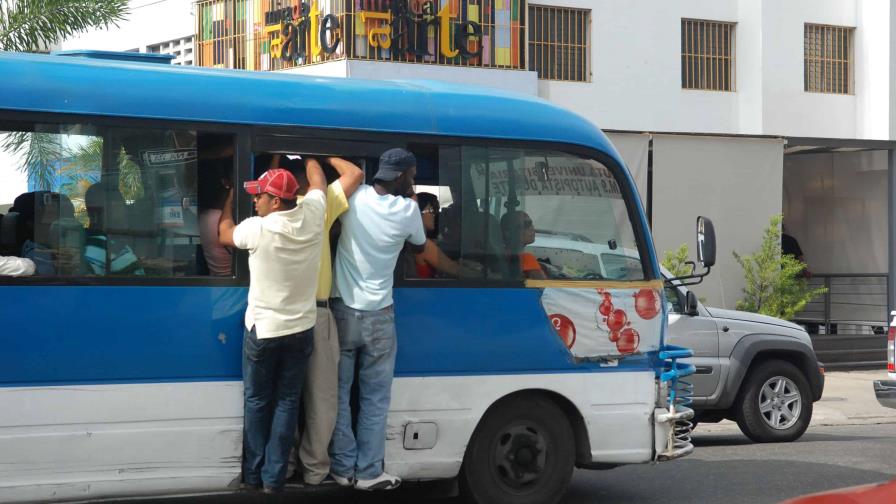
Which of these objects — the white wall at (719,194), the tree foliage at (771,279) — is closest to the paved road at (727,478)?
the white wall at (719,194)

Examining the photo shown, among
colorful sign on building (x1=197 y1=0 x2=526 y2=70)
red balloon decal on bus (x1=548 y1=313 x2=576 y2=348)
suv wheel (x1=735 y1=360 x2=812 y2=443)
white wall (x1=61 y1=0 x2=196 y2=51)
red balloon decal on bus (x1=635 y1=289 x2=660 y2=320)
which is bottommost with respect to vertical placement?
suv wheel (x1=735 y1=360 x2=812 y2=443)

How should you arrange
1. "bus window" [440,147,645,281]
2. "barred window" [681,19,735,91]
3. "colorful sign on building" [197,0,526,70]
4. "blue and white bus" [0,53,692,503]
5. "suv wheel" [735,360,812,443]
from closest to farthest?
"blue and white bus" [0,53,692,503], "bus window" [440,147,645,281], "suv wheel" [735,360,812,443], "colorful sign on building" [197,0,526,70], "barred window" [681,19,735,91]

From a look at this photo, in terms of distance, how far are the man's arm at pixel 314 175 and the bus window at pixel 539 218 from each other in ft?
2.59

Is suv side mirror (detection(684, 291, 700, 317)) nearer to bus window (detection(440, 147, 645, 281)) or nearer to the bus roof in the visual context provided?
bus window (detection(440, 147, 645, 281))

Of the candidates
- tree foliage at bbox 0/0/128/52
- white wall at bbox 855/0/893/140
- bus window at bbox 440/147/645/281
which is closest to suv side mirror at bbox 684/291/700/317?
bus window at bbox 440/147/645/281

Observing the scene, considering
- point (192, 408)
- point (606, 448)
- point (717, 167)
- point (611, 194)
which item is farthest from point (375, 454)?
point (717, 167)

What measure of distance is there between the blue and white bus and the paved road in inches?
31.7

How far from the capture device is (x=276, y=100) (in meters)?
7.36

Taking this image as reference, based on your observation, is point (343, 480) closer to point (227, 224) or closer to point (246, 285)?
point (246, 285)

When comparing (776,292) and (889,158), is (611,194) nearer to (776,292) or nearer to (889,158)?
(776,292)

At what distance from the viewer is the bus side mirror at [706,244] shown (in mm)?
8250

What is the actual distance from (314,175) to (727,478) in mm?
4322

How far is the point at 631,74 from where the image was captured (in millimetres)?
23938

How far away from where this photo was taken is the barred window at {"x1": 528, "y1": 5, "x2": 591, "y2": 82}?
23.4 m
